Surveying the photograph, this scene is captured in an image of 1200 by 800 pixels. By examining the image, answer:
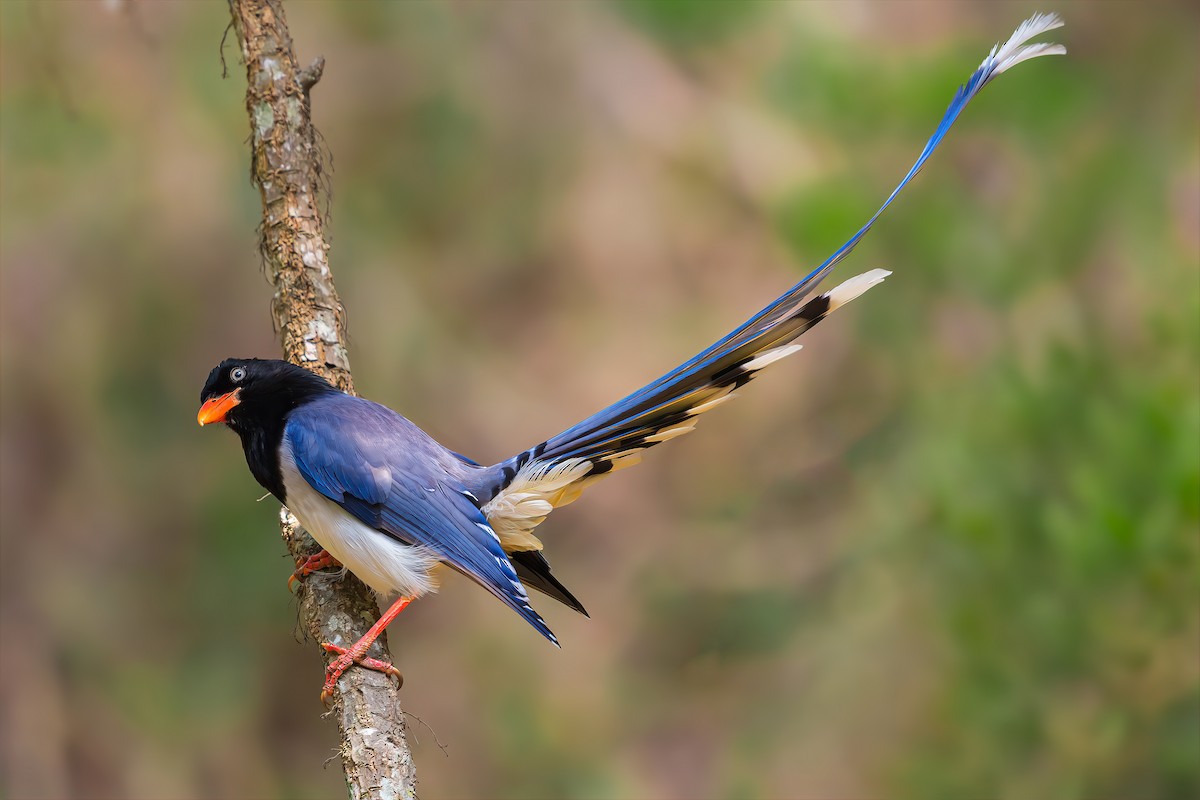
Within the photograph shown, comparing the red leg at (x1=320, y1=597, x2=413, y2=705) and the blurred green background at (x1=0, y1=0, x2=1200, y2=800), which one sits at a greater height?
the blurred green background at (x1=0, y1=0, x2=1200, y2=800)

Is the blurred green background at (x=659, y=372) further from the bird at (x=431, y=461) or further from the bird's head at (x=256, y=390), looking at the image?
the bird at (x=431, y=461)

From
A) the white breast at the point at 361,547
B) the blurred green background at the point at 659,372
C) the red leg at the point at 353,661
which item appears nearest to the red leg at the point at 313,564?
the white breast at the point at 361,547

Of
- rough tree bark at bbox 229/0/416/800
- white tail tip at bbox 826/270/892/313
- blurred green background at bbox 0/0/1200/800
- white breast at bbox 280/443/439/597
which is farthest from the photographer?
blurred green background at bbox 0/0/1200/800

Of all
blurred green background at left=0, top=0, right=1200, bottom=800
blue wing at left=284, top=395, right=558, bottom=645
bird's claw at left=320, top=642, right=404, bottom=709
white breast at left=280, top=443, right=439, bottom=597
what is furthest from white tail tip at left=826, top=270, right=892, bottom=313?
blurred green background at left=0, top=0, right=1200, bottom=800

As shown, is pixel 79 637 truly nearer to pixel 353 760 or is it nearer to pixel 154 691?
pixel 154 691

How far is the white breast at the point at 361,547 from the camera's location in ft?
8.21

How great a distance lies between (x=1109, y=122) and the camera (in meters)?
4.93

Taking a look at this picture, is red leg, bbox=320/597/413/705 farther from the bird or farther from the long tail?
the long tail

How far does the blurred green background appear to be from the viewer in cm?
395

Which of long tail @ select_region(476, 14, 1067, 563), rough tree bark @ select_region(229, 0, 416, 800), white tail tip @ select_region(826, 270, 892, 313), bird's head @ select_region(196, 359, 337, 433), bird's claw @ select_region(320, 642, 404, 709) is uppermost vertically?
rough tree bark @ select_region(229, 0, 416, 800)

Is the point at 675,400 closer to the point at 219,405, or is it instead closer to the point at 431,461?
the point at 431,461

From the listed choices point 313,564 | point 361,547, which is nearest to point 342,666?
point 361,547

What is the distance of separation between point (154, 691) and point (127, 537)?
2.25 feet

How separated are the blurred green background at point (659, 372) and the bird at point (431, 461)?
5.24 feet
